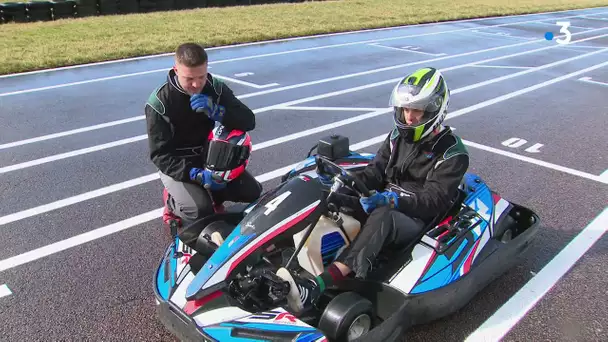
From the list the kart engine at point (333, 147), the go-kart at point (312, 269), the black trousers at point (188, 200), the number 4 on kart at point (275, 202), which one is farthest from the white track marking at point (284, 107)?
the number 4 on kart at point (275, 202)

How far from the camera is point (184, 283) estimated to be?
3127 millimetres

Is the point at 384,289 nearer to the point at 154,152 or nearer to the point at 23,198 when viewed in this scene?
the point at 154,152

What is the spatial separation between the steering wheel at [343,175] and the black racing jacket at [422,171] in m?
0.30

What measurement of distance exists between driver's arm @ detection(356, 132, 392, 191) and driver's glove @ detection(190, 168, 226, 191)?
3.34 ft

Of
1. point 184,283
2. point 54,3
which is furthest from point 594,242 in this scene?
point 54,3

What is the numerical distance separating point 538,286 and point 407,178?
3.83 ft

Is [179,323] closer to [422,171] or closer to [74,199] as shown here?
[422,171]

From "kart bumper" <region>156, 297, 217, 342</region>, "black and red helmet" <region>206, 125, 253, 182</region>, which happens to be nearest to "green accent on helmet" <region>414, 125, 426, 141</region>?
"black and red helmet" <region>206, 125, 253, 182</region>

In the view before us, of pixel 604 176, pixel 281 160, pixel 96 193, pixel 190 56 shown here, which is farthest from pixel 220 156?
pixel 604 176

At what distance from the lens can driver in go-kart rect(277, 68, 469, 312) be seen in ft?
10.6

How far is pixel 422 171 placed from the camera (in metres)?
3.79

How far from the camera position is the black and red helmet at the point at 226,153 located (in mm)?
4012

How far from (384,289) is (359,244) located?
294 mm

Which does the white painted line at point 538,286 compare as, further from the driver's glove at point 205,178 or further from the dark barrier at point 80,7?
the dark barrier at point 80,7
